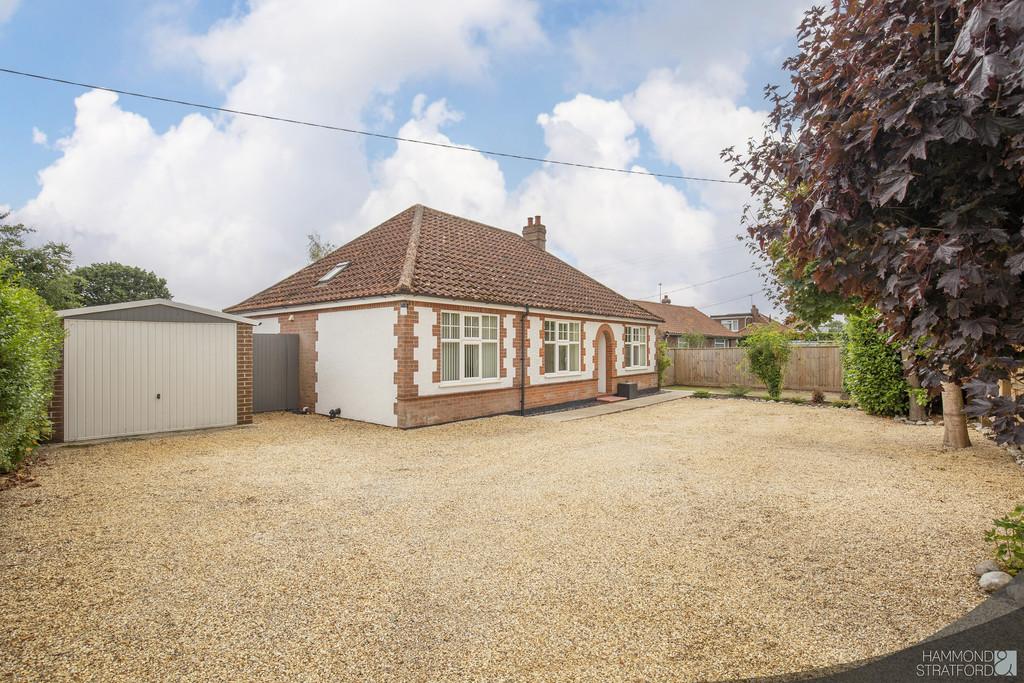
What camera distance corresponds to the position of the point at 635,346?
20.5 meters

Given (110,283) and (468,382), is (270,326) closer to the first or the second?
(468,382)

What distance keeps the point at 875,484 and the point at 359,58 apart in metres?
10.9

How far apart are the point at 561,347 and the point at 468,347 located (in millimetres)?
4321

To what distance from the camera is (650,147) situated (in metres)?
12.6

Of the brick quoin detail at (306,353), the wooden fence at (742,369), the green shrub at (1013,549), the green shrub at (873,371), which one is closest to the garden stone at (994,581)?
the green shrub at (1013,549)

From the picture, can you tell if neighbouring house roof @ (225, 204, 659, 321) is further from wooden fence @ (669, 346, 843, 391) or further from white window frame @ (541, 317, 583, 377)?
wooden fence @ (669, 346, 843, 391)

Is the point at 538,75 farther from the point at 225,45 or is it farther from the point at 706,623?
the point at 706,623

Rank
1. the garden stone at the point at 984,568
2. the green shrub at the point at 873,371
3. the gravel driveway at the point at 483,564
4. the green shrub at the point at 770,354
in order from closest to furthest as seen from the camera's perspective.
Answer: the gravel driveway at the point at 483,564 → the garden stone at the point at 984,568 → the green shrub at the point at 873,371 → the green shrub at the point at 770,354

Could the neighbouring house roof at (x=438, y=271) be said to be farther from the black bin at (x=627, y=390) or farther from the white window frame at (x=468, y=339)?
the black bin at (x=627, y=390)

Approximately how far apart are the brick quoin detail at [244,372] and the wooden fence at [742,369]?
17.2 metres

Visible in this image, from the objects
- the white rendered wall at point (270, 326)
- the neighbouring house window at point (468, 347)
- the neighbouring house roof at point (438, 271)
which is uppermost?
the neighbouring house roof at point (438, 271)

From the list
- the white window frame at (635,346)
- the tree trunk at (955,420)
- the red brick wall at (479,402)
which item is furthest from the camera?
the white window frame at (635,346)

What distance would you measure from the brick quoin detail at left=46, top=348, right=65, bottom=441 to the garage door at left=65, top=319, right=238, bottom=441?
98 mm

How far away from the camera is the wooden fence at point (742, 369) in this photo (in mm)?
20672
